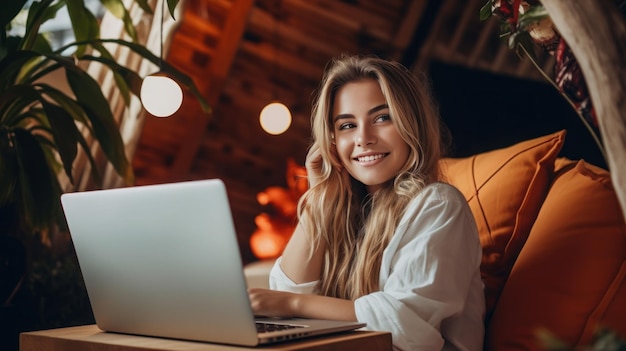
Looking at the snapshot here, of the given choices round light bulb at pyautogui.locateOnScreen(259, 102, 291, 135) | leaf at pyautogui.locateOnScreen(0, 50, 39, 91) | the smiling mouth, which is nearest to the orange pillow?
the smiling mouth

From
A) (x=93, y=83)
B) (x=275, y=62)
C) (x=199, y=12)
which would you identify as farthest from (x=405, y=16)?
(x=93, y=83)

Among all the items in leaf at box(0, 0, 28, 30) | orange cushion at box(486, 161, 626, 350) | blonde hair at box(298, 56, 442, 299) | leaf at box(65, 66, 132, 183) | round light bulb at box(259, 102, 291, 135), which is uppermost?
leaf at box(0, 0, 28, 30)

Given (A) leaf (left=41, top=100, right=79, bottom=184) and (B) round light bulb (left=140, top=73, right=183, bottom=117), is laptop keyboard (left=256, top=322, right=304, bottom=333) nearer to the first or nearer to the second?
(A) leaf (left=41, top=100, right=79, bottom=184)

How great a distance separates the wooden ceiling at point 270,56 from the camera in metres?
4.24

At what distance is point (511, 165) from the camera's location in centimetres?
183

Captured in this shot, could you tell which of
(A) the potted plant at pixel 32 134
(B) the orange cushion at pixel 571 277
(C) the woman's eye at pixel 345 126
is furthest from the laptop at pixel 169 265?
(A) the potted plant at pixel 32 134

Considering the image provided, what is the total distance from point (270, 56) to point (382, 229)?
2.94 metres

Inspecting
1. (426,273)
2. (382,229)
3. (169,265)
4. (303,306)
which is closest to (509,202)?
(382,229)

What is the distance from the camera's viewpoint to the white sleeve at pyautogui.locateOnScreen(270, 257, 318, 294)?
1.72 m

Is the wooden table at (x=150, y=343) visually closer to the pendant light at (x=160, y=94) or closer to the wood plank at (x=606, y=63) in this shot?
the wood plank at (x=606, y=63)

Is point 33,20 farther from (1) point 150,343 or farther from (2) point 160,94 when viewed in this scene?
(1) point 150,343

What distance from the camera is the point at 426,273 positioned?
1.39 meters

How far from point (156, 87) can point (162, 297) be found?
181 cm

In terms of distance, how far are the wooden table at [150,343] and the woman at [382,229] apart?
0.18m
